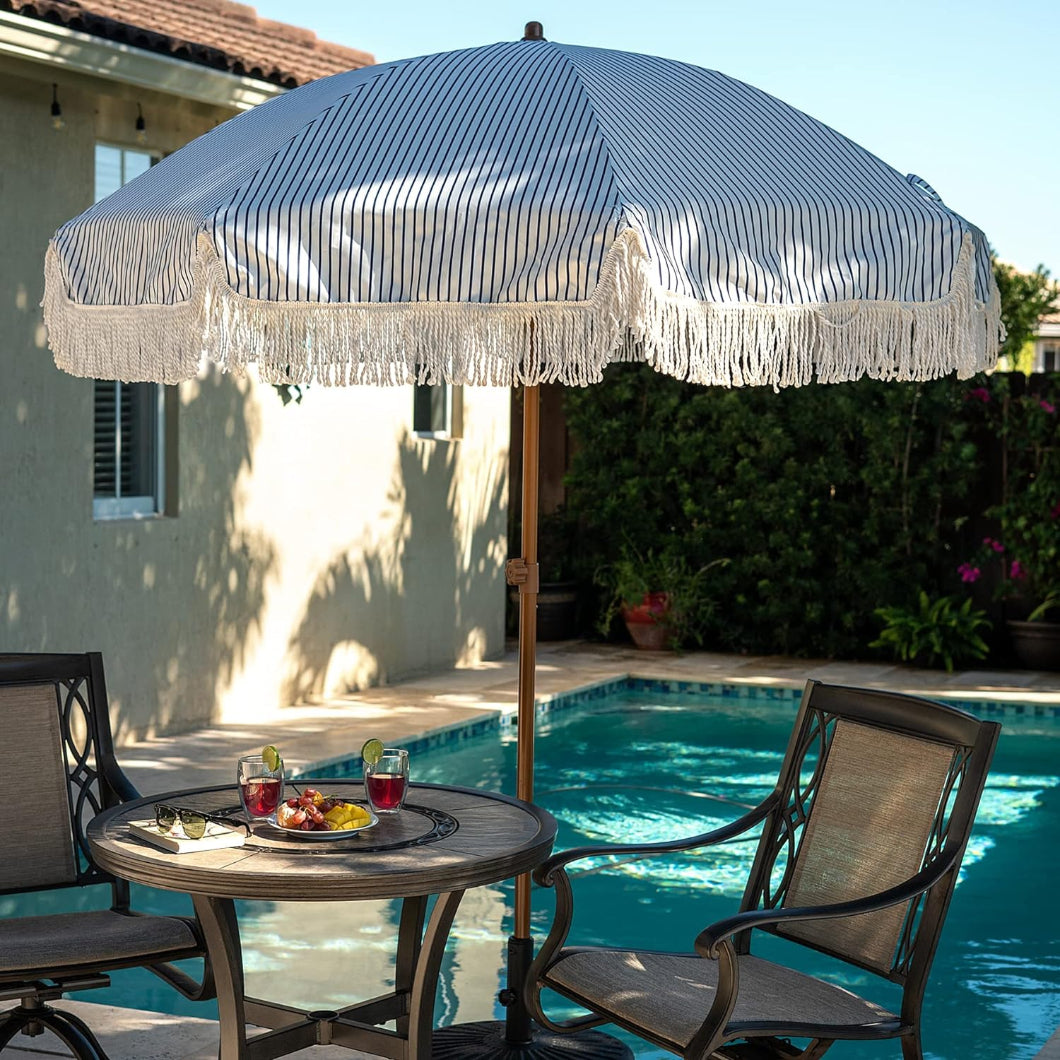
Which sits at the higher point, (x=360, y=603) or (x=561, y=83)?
(x=561, y=83)

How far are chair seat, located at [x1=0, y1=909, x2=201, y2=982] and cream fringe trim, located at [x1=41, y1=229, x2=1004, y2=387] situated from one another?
4.23ft

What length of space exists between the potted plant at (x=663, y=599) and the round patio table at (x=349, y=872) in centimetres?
888

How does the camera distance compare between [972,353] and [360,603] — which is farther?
[360,603]

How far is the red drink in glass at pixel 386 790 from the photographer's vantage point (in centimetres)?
353

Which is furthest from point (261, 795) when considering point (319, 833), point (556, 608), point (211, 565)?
point (556, 608)

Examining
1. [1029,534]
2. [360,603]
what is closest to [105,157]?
[360,603]

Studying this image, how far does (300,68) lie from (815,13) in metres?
20.0

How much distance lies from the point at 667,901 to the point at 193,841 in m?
3.51

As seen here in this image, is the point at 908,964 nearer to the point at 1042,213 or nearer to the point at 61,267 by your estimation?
the point at 61,267

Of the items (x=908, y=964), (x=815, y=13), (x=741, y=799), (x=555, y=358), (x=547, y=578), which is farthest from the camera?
(x=815, y=13)

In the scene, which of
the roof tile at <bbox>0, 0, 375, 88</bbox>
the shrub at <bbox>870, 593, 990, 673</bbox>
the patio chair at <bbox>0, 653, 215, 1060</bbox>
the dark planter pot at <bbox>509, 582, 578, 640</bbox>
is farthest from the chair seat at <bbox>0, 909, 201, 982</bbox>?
the dark planter pot at <bbox>509, 582, 578, 640</bbox>

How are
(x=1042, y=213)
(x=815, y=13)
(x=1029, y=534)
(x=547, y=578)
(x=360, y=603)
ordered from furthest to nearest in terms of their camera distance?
(x=1042, y=213)
(x=815, y=13)
(x=547, y=578)
(x=1029, y=534)
(x=360, y=603)

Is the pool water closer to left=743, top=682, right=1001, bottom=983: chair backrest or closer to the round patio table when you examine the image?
left=743, top=682, right=1001, bottom=983: chair backrest

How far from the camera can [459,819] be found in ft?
11.7
